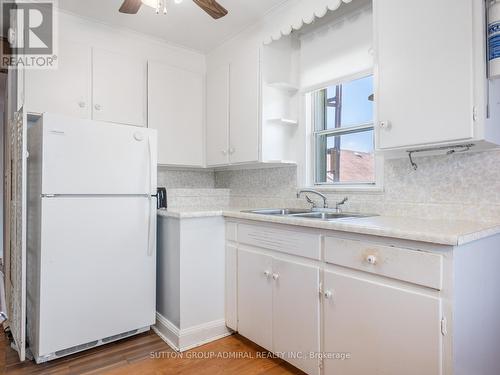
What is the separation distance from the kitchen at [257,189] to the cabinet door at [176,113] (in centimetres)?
2

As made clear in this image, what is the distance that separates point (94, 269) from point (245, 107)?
158cm

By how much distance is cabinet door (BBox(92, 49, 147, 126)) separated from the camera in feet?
8.09

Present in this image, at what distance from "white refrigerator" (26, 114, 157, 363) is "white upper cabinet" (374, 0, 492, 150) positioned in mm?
1519

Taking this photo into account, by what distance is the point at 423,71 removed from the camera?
56.9 inches

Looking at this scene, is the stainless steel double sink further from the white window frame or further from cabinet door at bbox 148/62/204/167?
cabinet door at bbox 148/62/204/167

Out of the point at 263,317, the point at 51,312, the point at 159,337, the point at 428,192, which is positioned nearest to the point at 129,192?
the point at 51,312

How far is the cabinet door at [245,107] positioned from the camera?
2434mm

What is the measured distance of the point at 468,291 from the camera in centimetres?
118

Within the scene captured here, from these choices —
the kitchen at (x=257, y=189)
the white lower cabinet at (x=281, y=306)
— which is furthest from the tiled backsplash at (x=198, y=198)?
the white lower cabinet at (x=281, y=306)

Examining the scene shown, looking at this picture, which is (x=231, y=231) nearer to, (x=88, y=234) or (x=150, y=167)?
(x=150, y=167)

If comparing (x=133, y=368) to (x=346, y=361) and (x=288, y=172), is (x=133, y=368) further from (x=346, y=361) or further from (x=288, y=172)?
(x=288, y=172)

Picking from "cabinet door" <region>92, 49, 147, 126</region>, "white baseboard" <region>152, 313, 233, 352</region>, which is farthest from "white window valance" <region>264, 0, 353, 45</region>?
"white baseboard" <region>152, 313, 233, 352</region>

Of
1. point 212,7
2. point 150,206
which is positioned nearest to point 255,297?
point 150,206

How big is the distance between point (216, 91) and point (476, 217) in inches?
85.8
